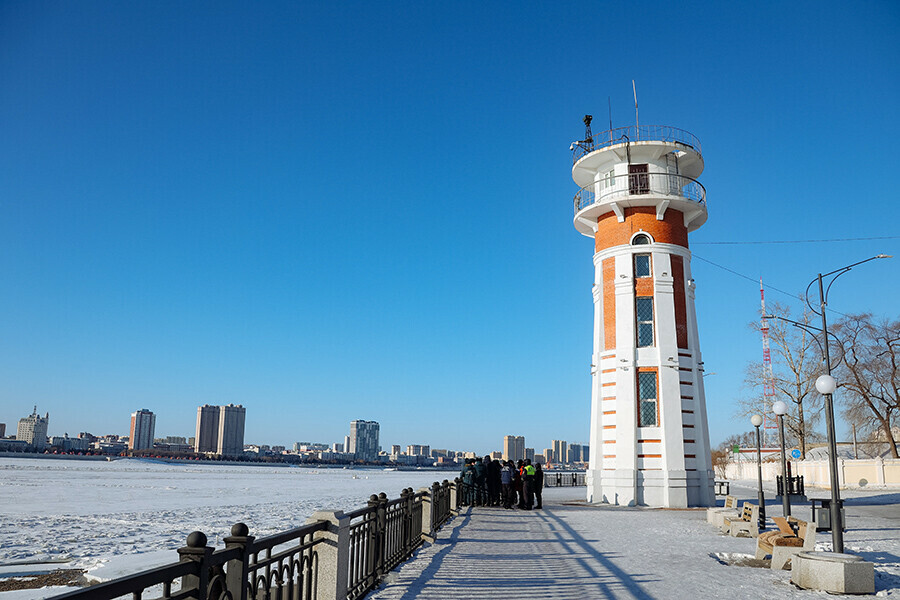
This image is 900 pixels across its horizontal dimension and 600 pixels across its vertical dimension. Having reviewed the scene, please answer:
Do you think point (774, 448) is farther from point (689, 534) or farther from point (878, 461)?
point (689, 534)

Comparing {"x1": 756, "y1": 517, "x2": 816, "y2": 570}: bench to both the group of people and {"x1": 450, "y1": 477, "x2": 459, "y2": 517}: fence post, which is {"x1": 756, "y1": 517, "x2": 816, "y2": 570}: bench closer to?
Answer: {"x1": 450, "y1": 477, "x2": 459, "y2": 517}: fence post

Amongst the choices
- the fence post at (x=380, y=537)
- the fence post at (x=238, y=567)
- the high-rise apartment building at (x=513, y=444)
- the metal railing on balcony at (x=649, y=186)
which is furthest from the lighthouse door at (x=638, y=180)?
the high-rise apartment building at (x=513, y=444)

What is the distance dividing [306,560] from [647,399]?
A: 20.9 metres

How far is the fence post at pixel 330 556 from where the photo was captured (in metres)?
7.14

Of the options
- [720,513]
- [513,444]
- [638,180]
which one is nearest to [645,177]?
[638,180]

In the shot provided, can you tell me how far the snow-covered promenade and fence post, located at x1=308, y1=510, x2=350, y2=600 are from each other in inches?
49.9

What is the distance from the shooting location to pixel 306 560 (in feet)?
22.1

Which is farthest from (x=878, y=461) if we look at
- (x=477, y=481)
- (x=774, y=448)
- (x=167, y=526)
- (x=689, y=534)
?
(x=167, y=526)

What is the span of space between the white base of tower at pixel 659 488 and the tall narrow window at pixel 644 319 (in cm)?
497

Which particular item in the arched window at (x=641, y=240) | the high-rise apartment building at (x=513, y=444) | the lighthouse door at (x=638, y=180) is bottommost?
the high-rise apartment building at (x=513, y=444)

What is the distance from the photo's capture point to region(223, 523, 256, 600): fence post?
472 centimetres

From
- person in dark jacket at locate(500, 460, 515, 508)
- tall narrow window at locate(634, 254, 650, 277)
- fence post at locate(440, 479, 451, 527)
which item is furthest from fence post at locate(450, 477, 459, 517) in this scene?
tall narrow window at locate(634, 254, 650, 277)

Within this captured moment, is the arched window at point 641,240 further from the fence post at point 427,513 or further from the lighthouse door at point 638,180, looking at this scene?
the fence post at point 427,513

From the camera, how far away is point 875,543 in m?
14.2
